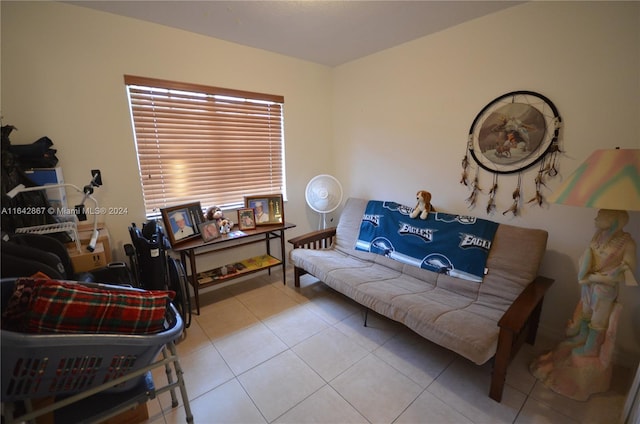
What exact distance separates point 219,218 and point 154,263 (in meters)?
0.75

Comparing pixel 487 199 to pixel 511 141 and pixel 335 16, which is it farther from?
pixel 335 16

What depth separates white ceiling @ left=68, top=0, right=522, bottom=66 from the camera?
6.10 ft

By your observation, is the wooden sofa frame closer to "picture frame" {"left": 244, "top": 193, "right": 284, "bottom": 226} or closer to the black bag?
"picture frame" {"left": 244, "top": 193, "right": 284, "bottom": 226}

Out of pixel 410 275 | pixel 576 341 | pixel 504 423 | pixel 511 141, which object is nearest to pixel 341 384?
pixel 504 423

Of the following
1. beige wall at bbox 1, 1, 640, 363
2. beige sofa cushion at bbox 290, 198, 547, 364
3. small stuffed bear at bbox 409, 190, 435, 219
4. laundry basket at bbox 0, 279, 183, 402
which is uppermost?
beige wall at bbox 1, 1, 640, 363

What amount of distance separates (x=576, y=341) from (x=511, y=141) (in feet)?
4.51

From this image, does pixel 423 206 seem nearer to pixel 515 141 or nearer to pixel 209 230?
pixel 515 141

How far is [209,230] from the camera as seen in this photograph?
2.34 meters

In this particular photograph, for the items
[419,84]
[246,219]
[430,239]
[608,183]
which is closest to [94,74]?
[246,219]

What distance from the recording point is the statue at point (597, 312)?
55.7 inches

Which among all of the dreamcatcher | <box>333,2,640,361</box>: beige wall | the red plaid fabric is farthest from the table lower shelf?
the dreamcatcher

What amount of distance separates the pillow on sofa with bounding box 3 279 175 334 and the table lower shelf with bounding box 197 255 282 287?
132cm

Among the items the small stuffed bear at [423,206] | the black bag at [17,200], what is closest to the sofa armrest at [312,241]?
the small stuffed bear at [423,206]

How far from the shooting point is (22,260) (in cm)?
129
